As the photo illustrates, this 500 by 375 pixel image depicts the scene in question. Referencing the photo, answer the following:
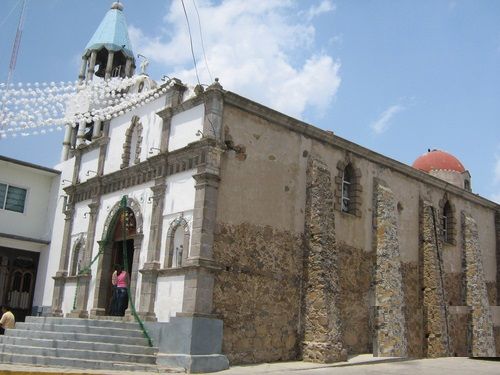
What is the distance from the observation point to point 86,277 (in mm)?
18938

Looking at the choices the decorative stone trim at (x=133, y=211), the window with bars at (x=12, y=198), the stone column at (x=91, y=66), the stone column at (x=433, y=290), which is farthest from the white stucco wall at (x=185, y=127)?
the stone column at (x=91, y=66)

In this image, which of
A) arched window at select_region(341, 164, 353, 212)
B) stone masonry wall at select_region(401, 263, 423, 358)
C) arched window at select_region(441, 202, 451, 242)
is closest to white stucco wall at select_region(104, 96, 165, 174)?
arched window at select_region(341, 164, 353, 212)

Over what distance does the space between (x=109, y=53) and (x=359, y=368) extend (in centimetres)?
2206

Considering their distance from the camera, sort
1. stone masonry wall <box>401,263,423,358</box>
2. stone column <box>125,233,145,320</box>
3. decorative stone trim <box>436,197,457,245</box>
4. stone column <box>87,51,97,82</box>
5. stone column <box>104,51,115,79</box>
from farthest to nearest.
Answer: stone column <box>87,51,97,82</box>, stone column <box>104,51,115,79</box>, decorative stone trim <box>436,197,457,245</box>, stone masonry wall <box>401,263,423,358</box>, stone column <box>125,233,145,320</box>

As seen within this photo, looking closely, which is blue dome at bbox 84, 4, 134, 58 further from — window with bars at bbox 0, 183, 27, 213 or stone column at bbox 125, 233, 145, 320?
stone column at bbox 125, 233, 145, 320

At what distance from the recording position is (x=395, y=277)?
63.6 ft

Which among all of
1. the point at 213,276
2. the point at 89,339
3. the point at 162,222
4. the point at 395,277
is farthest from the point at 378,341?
the point at 89,339

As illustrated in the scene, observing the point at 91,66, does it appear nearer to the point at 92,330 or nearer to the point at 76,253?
the point at 76,253

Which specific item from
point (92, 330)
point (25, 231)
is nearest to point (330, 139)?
point (92, 330)

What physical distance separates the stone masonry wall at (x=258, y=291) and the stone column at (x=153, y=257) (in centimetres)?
197

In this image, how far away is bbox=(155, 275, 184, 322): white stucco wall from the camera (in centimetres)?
1491

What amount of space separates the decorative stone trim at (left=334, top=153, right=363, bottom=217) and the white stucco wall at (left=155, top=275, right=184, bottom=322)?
634 centimetres

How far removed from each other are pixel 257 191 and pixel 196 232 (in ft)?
7.88

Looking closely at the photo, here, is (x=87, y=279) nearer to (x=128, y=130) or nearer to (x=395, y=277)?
(x=128, y=130)
